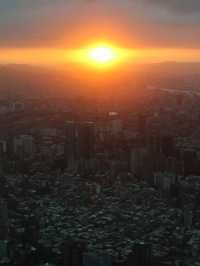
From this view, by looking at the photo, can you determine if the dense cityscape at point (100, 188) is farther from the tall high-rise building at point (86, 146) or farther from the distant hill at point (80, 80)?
the distant hill at point (80, 80)

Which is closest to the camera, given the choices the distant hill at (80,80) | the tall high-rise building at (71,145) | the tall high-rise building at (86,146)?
the tall high-rise building at (86,146)

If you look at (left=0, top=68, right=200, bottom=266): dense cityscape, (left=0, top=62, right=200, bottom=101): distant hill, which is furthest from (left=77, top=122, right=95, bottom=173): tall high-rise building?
(left=0, top=62, right=200, bottom=101): distant hill

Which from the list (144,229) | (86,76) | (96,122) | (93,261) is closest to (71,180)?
(144,229)

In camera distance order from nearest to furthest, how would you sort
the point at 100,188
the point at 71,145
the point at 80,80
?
the point at 100,188
the point at 71,145
the point at 80,80

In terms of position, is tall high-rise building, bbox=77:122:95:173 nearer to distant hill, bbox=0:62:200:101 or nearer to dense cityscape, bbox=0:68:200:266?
dense cityscape, bbox=0:68:200:266

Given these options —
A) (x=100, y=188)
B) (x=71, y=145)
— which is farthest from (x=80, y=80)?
(x=100, y=188)

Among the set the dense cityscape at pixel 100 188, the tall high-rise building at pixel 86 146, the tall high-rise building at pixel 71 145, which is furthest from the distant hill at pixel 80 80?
the tall high-rise building at pixel 86 146

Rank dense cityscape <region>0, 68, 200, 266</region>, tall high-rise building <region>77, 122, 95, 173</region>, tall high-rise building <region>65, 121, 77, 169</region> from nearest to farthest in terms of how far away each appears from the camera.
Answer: dense cityscape <region>0, 68, 200, 266</region> → tall high-rise building <region>77, 122, 95, 173</region> → tall high-rise building <region>65, 121, 77, 169</region>

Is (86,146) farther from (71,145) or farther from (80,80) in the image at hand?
(80,80)
